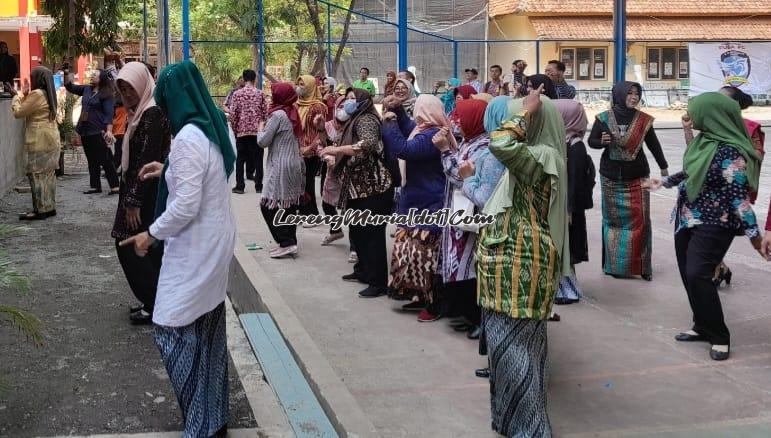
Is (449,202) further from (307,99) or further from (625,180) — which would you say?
(307,99)

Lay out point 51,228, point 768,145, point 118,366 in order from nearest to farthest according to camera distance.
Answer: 1. point 118,366
2. point 51,228
3. point 768,145

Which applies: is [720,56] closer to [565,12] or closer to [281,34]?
[565,12]

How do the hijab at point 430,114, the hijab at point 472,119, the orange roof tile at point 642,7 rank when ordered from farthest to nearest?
the orange roof tile at point 642,7 → the hijab at point 430,114 → the hijab at point 472,119

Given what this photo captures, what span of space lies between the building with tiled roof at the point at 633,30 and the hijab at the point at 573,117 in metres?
21.9

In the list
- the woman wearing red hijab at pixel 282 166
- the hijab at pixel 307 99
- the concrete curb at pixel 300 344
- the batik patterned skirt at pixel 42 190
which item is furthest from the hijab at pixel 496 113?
the batik patterned skirt at pixel 42 190

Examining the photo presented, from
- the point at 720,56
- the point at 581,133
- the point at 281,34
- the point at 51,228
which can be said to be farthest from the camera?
the point at 281,34

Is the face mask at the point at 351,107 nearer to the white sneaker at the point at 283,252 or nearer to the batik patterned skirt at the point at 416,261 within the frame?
the batik patterned skirt at the point at 416,261

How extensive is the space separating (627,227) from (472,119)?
2.54 metres

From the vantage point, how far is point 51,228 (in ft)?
34.5

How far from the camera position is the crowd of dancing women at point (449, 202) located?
4094 mm

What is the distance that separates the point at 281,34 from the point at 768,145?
1519cm

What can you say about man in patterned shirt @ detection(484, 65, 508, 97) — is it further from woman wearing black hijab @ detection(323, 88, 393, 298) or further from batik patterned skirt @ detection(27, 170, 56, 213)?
woman wearing black hijab @ detection(323, 88, 393, 298)

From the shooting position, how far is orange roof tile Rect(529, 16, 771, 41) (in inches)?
1232

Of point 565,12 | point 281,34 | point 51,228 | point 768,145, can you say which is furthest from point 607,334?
point 565,12
